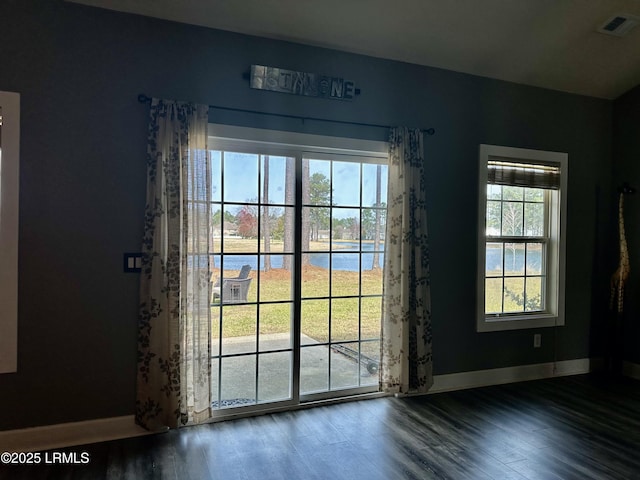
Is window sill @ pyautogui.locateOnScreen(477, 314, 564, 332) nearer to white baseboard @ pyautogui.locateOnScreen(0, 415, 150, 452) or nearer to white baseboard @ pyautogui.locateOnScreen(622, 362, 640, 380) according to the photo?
white baseboard @ pyautogui.locateOnScreen(622, 362, 640, 380)

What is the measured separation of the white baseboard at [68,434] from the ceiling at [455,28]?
283 cm

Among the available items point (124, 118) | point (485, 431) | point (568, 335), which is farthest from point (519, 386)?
point (124, 118)

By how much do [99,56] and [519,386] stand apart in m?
4.52

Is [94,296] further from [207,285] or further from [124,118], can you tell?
[124,118]

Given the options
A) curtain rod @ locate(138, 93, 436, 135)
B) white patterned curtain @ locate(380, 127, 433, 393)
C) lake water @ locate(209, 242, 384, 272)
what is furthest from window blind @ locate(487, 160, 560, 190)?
lake water @ locate(209, 242, 384, 272)

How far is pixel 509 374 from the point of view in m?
4.16

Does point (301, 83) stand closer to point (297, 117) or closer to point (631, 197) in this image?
point (297, 117)

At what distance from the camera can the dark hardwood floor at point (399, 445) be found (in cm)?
247

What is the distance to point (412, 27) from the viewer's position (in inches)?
130

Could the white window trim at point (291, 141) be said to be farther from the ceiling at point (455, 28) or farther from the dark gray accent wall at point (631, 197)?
the dark gray accent wall at point (631, 197)

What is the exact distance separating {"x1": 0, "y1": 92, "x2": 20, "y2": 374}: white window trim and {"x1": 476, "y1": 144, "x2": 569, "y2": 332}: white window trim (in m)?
3.72

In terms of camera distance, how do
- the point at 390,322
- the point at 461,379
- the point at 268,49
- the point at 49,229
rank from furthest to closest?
the point at 461,379
the point at 390,322
the point at 268,49
the point at 49,229

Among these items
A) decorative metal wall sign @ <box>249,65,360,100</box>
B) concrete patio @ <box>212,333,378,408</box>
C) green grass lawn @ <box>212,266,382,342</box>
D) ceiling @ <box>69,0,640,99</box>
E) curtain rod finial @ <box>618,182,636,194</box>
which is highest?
ceiling @ <box>69,0,640,99</box>

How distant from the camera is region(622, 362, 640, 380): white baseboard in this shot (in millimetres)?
4314
